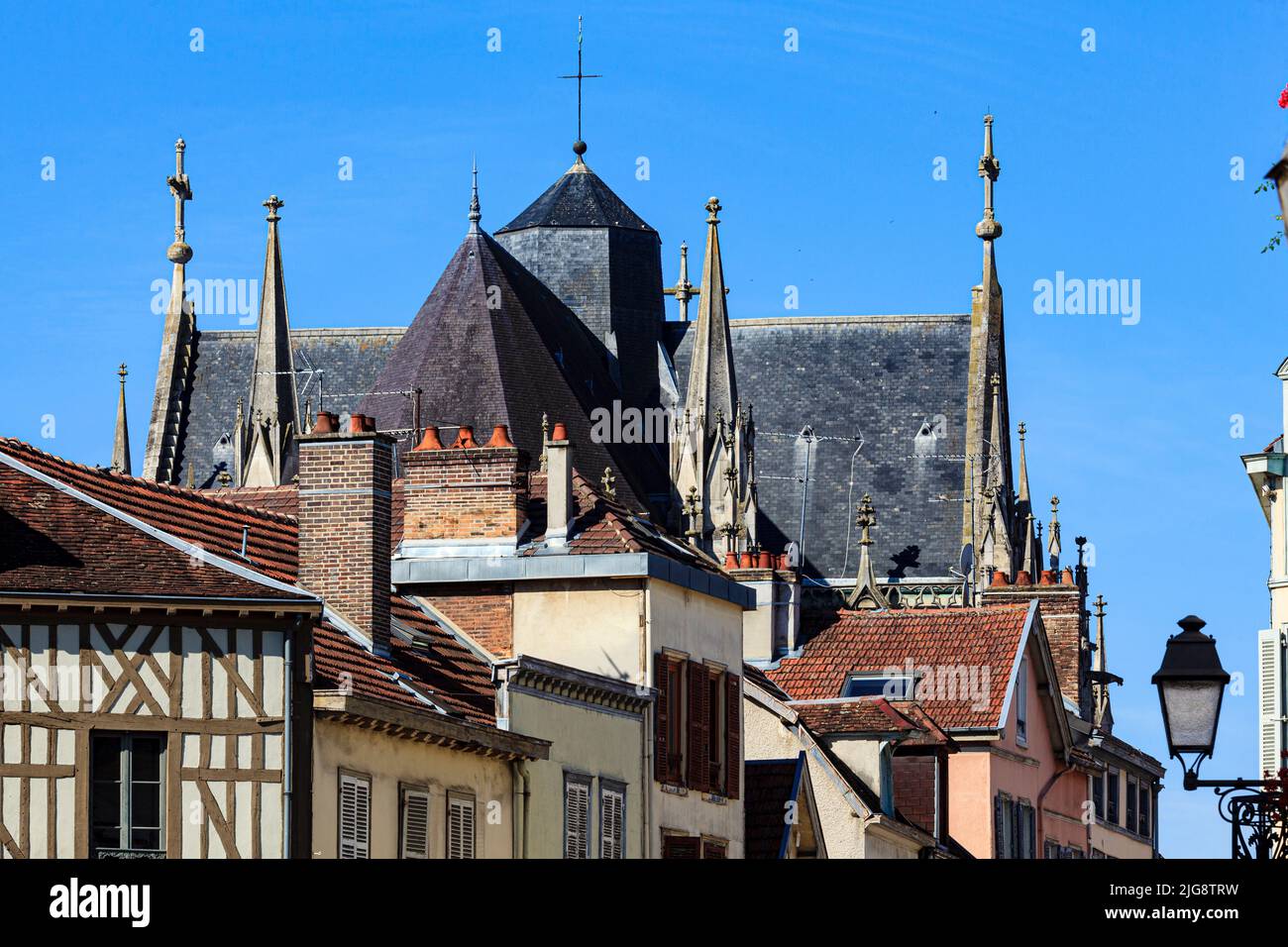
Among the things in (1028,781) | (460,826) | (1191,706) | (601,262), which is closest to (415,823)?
(460,826)

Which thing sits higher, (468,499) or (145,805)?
(468,499)

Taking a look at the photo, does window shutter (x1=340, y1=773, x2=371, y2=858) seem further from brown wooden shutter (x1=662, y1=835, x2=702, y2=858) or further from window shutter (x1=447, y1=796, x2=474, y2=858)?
brown wooden shutter (x1=662, y1=835, x2=702, y2=858)

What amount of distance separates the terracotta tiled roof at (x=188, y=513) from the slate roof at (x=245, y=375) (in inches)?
1685

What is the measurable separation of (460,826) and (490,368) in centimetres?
3721

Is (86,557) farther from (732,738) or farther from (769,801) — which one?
(769,801)

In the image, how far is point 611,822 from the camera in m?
24.3

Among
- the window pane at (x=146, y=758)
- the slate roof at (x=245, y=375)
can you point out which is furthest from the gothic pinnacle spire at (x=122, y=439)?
the window pane at (x=146, y=758)

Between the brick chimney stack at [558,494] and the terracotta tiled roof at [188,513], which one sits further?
the brick chimney stack at [558,494]

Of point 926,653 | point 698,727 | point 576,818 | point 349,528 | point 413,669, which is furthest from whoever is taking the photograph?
point 926,653

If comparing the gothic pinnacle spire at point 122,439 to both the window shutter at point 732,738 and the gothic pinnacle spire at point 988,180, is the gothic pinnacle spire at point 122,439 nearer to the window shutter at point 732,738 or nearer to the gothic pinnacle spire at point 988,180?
the gothic pinnacle spire at point 988,180

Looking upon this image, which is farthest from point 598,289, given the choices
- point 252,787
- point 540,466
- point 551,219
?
point 252,787

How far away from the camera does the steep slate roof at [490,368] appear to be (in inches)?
2266

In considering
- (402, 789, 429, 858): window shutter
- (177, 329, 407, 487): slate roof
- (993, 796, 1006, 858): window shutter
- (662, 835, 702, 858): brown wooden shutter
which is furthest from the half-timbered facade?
(177, 329, 407, 487): slate roof
